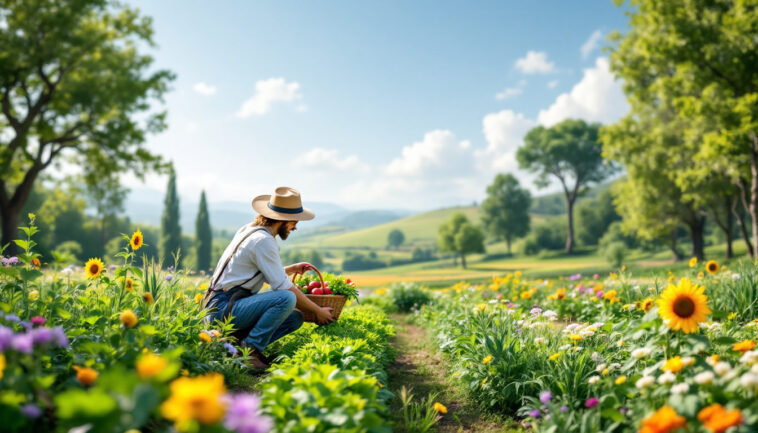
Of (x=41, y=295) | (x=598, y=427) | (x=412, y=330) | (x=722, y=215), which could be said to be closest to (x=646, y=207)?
(x=722, y=215)

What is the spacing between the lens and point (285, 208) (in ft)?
15.0

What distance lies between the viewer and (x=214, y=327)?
13.1ft

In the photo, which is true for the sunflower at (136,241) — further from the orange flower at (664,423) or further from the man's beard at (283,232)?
the orange flower at (664,423)

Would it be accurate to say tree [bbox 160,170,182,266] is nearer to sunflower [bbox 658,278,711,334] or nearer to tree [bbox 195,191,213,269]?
tree [bbox 195,191,213,269]

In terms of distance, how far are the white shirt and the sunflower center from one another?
10.7 ft

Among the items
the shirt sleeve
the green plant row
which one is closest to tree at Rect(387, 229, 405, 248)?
the shirt sleeve

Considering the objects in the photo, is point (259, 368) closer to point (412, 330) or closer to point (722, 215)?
→ point (412, 330)

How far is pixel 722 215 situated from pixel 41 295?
32.0 meters

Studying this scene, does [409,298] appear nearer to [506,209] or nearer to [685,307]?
[685,307]

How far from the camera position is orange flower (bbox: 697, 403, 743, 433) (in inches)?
67.8

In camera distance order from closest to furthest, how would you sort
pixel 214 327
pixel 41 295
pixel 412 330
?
pixel 41 295 < pixel 214 327 < pixel 412 330

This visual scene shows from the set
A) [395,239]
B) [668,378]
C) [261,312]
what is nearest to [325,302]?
[261,312]

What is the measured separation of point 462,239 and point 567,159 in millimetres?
14497

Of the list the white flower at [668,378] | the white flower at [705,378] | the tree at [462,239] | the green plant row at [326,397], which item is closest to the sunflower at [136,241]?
the green plant row at [326,397]
